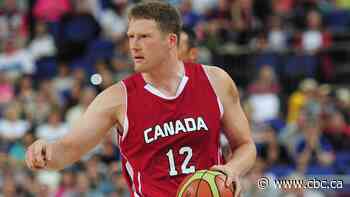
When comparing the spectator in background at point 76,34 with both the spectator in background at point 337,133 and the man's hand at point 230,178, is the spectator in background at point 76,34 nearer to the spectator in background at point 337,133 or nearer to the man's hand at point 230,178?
the spectator in background at point 337,133

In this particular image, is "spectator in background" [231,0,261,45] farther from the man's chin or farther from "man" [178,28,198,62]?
the man's chin

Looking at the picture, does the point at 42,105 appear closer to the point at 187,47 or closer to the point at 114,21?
the point at 114,21

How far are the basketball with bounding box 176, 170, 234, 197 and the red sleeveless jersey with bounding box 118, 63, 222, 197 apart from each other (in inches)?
16.1

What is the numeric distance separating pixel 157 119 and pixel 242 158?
61cm

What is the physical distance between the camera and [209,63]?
1511 cm

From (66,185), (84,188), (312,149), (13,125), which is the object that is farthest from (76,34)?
(312,149)

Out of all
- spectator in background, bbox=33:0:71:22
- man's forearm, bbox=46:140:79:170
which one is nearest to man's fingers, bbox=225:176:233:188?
man's forearm, bbox=46:140:79:170

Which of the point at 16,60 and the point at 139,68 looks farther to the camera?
the point at 16,60

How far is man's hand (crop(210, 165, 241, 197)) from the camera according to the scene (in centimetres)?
555

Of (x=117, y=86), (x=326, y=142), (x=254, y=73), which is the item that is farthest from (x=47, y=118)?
(x=117, y=86)

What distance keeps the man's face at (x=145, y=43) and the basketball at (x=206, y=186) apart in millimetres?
817

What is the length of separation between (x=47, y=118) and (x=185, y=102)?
8869 millimetres

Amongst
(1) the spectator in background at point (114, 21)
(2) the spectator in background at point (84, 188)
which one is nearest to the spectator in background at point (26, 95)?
(1) the spectator in background at point (114, 21)

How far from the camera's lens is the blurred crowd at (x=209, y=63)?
12820mm
